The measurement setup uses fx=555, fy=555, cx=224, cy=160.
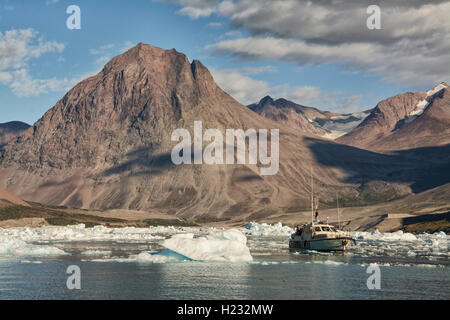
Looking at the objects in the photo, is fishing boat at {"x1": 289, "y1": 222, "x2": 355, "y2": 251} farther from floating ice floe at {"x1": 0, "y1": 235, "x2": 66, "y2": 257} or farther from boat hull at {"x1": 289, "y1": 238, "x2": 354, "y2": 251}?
floating ice floe at {"x1": 0, "y1": 235, "x2": 66, "y2": 257}

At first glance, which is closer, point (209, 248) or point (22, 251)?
point (209, 248)

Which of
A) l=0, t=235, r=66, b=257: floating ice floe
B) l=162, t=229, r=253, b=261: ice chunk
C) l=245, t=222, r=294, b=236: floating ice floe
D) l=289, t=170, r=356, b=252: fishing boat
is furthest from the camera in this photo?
l=245, t=222, r=294, b=236: floating ice floe

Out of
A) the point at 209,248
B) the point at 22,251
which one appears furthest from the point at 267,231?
the point at 209,248

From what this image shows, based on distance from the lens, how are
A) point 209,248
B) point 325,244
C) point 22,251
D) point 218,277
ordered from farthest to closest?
point 325,244
point 22,251
point 209,248
point 218,277

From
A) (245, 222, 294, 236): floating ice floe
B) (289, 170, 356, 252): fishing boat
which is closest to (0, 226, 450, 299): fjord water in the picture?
(289, 170, 356, 252): fishing boat

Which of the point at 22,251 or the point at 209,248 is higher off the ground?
the point at 209,248

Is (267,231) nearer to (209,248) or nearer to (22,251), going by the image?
(22,251)

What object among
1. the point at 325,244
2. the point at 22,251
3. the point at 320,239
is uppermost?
the point at 320,239

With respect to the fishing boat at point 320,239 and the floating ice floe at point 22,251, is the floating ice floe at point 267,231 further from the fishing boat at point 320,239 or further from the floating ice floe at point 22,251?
the floating ice floe at point 22,251
